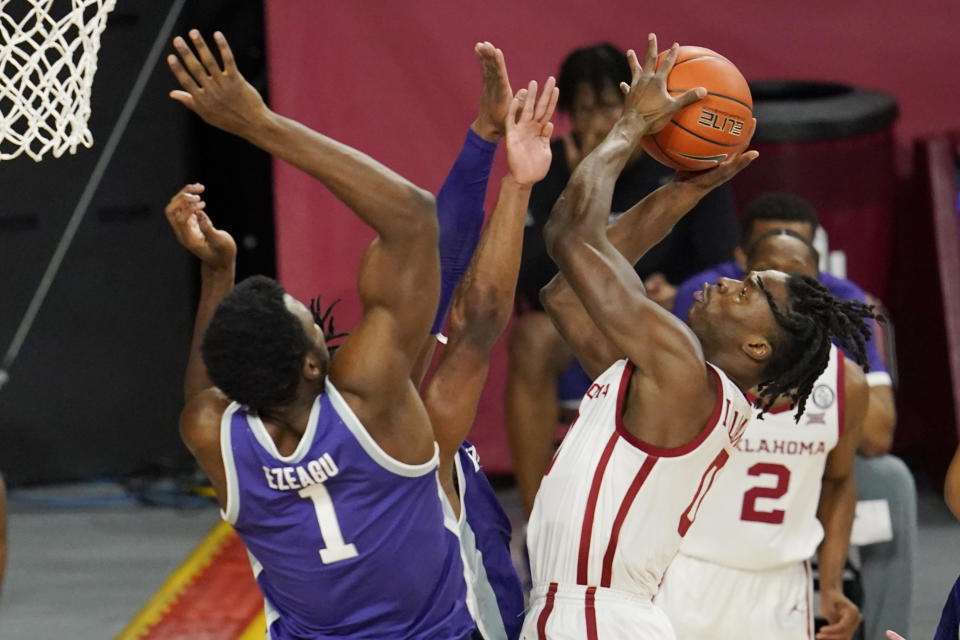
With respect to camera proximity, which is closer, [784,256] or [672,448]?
[672,448]

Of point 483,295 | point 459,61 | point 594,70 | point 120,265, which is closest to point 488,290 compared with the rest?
point 483,295

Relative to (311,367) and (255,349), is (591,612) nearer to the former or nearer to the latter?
(311,367)

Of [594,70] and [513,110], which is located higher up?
[513,110]

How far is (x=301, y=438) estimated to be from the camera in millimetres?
2984

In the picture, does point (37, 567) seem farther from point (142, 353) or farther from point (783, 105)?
point (783, 105)

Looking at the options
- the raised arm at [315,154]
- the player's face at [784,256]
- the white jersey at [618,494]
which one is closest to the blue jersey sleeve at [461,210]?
the white jersey at [618,494]

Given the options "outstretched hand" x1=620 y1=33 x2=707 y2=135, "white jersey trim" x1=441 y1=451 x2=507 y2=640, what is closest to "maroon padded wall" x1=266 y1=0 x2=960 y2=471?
"white jersey trim" x1=441 y1=451 x2=507 y2=640

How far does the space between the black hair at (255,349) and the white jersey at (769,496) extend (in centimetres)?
173

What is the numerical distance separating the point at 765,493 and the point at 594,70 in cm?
174

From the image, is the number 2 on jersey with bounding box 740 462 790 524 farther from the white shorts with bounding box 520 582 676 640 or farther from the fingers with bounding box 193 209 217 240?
the fingers with bounding box 193 209 217 240

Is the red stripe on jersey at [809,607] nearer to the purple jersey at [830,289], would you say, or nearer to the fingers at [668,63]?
the purple jersey at [830,289]

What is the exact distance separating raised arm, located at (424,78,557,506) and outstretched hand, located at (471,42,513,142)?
0.13 feet

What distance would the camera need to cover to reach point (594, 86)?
5.28m

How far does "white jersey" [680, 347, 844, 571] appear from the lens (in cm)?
427
